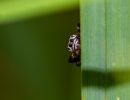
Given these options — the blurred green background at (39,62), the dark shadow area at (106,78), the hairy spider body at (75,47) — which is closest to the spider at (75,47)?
the hairy spider body at (75,47)

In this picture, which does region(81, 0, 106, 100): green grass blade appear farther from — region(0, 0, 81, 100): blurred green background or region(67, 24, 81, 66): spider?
region(0, 0, 81, 100): blurred green background

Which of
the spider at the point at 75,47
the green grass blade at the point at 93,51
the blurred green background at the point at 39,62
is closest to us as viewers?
the green grass blade at the point at 93,51

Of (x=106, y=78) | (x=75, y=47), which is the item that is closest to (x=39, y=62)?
(x=75, y=47)

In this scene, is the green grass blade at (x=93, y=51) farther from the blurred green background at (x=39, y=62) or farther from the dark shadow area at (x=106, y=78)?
the blurred green background at (x=39, y=62)

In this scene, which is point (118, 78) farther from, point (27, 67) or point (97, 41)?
point (27, 67)

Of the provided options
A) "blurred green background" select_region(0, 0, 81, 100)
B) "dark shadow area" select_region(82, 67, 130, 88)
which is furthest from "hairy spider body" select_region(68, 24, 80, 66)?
"blurred green background" select_region(0, 0, 81, 100)

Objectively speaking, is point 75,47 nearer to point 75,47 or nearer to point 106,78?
point 75,47
